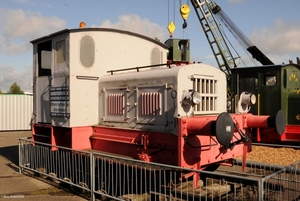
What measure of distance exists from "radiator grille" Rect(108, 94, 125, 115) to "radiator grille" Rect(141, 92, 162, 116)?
0.69 metres

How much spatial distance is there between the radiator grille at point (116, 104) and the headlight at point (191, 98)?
1719 millimetres

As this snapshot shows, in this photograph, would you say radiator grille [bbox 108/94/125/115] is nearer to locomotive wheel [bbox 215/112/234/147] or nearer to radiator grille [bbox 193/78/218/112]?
radiator grille [bbox 193/78/218/112]

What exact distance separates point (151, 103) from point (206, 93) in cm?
110

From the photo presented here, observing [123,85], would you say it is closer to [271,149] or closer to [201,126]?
[201,126]

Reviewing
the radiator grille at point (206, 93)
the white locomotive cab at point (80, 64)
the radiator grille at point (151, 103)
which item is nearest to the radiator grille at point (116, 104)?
the white locomotive cab at point (80, 64)

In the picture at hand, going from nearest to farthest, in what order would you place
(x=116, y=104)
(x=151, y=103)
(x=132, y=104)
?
(x=151, y=103) → (x=132, y=104) → (x=116, y=104)

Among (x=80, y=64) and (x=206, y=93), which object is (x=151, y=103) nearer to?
(x=206, y=93)

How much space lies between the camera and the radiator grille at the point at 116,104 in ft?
21.2

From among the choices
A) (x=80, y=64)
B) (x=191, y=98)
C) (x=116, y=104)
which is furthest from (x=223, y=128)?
(x=80, y=64)

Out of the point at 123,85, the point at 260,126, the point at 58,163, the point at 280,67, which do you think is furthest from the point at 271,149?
the point at 58,163

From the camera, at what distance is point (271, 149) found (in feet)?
33.9

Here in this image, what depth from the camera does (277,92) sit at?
11.0 metres

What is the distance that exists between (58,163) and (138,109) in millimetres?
2520

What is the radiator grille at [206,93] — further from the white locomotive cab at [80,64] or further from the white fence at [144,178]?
the white locomotive cab at [80,64]
